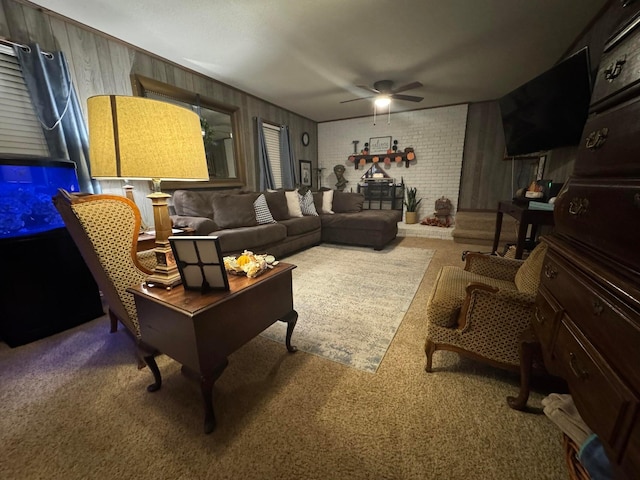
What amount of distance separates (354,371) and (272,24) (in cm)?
290

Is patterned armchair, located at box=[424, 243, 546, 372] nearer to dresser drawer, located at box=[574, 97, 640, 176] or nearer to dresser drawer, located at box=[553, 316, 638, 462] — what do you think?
dresser drawer, located at box=[553, 316, 638, 462]

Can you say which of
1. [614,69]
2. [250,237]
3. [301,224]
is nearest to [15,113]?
[250,237]

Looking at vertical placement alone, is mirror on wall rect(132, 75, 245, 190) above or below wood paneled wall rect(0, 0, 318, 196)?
below

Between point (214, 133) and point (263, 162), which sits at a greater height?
point (214, 133)

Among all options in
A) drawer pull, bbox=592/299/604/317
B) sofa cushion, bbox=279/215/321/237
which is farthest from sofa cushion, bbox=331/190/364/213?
drawer pull, bbox=592/299/604/317

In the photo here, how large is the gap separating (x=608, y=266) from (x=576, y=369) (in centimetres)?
29

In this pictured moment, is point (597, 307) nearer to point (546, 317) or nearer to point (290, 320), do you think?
point (546, 317)

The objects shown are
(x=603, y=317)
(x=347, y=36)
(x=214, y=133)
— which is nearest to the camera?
(x=603, y=317)

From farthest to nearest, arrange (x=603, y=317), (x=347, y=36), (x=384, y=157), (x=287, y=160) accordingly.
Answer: (x=384, y=157), (x=287, y=160), (x=347, y=36), (x=603, y=317)

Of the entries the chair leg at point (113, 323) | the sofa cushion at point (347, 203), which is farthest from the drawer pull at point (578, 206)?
the sofa cushion at point (347, 203)

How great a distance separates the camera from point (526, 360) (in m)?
1.07

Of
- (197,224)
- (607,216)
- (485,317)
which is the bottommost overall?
(485,317)

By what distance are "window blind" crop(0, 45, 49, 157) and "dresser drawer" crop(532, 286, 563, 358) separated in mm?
3482

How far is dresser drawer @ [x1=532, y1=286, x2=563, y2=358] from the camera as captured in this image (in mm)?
796
